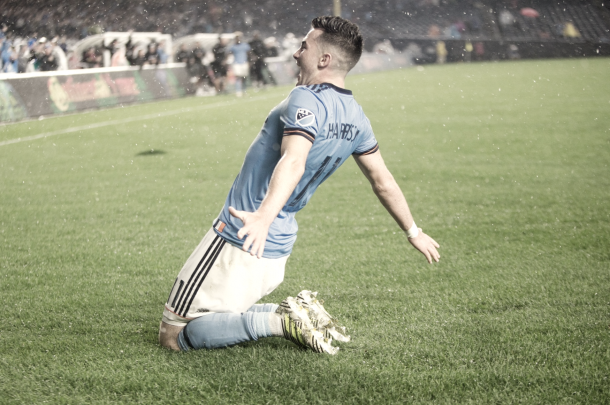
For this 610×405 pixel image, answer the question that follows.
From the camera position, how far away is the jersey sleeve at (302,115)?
8.07 feet

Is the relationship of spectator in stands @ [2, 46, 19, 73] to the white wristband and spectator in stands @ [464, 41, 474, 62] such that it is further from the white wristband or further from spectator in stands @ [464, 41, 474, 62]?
spectator in stands @ [464, 41, 474, 62]

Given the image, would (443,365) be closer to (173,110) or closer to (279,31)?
(173,110)

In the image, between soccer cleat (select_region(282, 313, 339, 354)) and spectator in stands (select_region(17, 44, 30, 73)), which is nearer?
soccer cleat (select_region(282, 313, 339, 354))

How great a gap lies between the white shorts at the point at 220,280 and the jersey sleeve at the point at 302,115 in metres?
0.66

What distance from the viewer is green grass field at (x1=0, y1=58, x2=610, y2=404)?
279 centimetres

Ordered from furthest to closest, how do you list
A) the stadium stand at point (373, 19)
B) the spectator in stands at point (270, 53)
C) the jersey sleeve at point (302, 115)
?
the stadium stand at point (373, 19)
the spectator in stands at point (270, 53)
the jersey sleeve at point (302, 115)

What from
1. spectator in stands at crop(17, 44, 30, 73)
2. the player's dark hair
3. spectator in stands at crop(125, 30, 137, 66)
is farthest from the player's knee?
spectator in stands at crop(125, 30, 137, 66)

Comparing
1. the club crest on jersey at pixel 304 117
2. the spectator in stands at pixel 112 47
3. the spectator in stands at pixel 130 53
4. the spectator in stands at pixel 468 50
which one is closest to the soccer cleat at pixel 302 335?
the club crest on jersey at pixel 304 117

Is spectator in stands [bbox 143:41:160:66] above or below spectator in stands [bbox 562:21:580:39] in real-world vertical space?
above

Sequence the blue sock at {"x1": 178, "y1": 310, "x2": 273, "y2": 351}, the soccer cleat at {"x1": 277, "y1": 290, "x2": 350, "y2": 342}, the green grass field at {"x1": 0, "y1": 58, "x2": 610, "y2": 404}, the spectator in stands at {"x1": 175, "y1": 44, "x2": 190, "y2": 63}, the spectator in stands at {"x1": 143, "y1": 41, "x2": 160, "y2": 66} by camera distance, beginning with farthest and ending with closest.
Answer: the spectator in stands at {"x1": 175, "y1": 44, "x2": 190, "y2": 63} < the spectator in stands at {"x1": 143, "y1": 41, "x2": 160, "y2": 66} < the soccer cleat at {"x1": 277, "y1": 290, "x2": 350, "y2": 342} < the blue sock at {"x1": 178, "y1": 310, "x2": 273, "y2": 351} < the green grass field at {"x1": 0, "y1": 58, "x2": 610, "y2": 404}

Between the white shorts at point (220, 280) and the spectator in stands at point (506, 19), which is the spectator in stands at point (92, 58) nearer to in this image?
the white shorts at point (220, 280)

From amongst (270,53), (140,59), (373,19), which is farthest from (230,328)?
(373,19)

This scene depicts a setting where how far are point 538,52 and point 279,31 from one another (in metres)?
18.1

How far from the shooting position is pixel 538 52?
3900 centimetres
